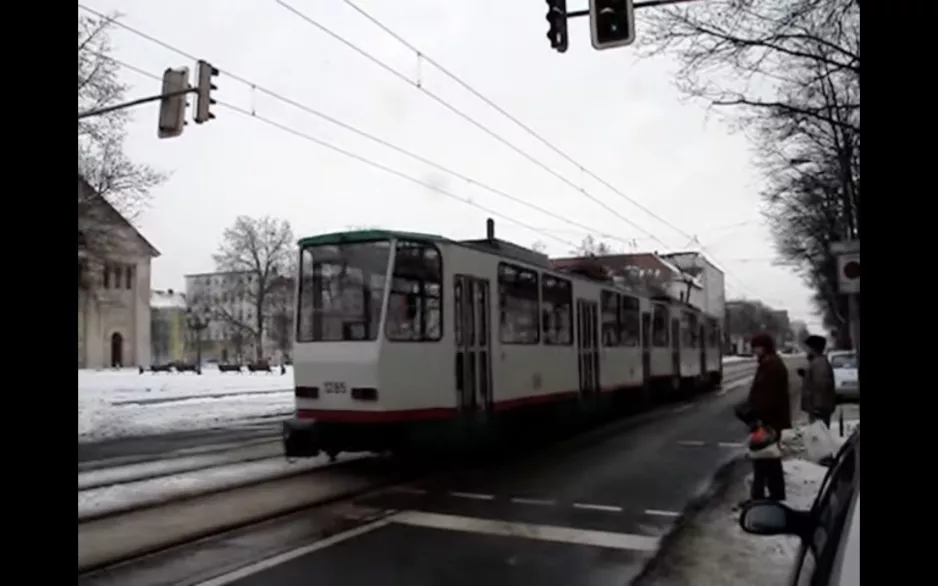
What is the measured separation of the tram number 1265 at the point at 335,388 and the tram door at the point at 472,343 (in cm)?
151

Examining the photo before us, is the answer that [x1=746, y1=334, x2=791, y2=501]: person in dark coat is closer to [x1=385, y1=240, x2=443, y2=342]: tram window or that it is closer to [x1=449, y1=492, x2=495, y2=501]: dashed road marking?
[x1=449, y1=492, x2=495, y2=501]: dashed road marking

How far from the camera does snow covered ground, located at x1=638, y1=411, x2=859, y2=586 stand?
592 centimetres

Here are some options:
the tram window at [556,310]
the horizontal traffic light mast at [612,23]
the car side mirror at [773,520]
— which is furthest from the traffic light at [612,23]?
the car side mirror at [773,520]

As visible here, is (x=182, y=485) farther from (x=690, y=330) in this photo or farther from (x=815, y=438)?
(x=690, y=330)

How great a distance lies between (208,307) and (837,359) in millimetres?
7673

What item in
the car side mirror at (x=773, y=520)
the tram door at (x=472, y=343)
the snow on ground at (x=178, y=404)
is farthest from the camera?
the snow on ground at (x=178, y=404)

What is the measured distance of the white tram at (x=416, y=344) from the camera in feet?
33.6

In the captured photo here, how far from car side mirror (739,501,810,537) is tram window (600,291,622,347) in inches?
571

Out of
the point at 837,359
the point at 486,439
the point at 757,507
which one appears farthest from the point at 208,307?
the point at 757,507

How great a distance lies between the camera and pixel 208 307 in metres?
11.1

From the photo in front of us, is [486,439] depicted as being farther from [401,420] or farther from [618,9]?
[618,9]

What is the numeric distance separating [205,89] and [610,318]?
9.71m

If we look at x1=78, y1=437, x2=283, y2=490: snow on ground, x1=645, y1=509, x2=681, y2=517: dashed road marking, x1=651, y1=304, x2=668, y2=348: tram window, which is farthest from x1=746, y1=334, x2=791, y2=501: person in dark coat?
x1=651, y1=304, x2=668, y2=348: tram window

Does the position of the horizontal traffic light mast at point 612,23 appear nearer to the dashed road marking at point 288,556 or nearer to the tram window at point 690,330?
the dashed road marking at point 288,556
